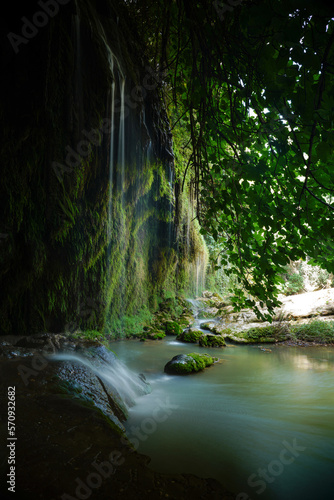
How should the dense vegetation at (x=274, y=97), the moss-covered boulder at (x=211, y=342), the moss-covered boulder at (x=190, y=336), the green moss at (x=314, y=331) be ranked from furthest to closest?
1. the green moss at (x=314, y=331)
2. the moss-covered boulder at (x=190, y=336)
3. the moss-covered boulder at (x=211, y=342)
4. the dense vegetation at (x=274, y=97)

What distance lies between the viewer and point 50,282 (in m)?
4.64

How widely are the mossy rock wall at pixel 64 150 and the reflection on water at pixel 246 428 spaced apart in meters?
2.38

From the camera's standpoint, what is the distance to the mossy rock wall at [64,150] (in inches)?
140

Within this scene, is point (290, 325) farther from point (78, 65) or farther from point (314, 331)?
point (78, 65)

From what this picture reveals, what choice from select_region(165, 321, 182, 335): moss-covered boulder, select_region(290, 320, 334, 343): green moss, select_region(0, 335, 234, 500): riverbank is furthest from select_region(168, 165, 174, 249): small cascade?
select_region(0, 335, 234, 500): riverbank

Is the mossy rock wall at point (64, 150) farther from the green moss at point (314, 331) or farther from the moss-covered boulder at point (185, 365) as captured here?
the green moss at point (314, 331)

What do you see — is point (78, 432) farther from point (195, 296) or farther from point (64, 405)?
point (195, 296)

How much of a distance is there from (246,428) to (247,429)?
0.09 feet

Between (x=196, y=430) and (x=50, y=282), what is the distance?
10.5 ft

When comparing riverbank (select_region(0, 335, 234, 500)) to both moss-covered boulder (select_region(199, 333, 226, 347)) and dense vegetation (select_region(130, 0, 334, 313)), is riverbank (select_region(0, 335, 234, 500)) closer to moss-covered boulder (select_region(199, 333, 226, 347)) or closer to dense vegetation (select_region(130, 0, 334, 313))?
dense vegetation (select_region(130, 0, 334, 313))

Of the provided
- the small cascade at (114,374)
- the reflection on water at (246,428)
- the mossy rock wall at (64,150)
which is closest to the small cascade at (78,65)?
the mossy rock wall at (64,150)

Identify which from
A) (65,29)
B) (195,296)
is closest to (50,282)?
(65,29)

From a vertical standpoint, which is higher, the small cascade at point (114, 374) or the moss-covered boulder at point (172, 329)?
the small cascade at point (114, 374)

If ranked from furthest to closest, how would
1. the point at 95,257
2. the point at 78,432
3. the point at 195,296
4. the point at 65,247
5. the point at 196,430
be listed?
the point at 195,296
the point at 95,257
the point at 65,247
the point at 196,430
the point at 78,432
